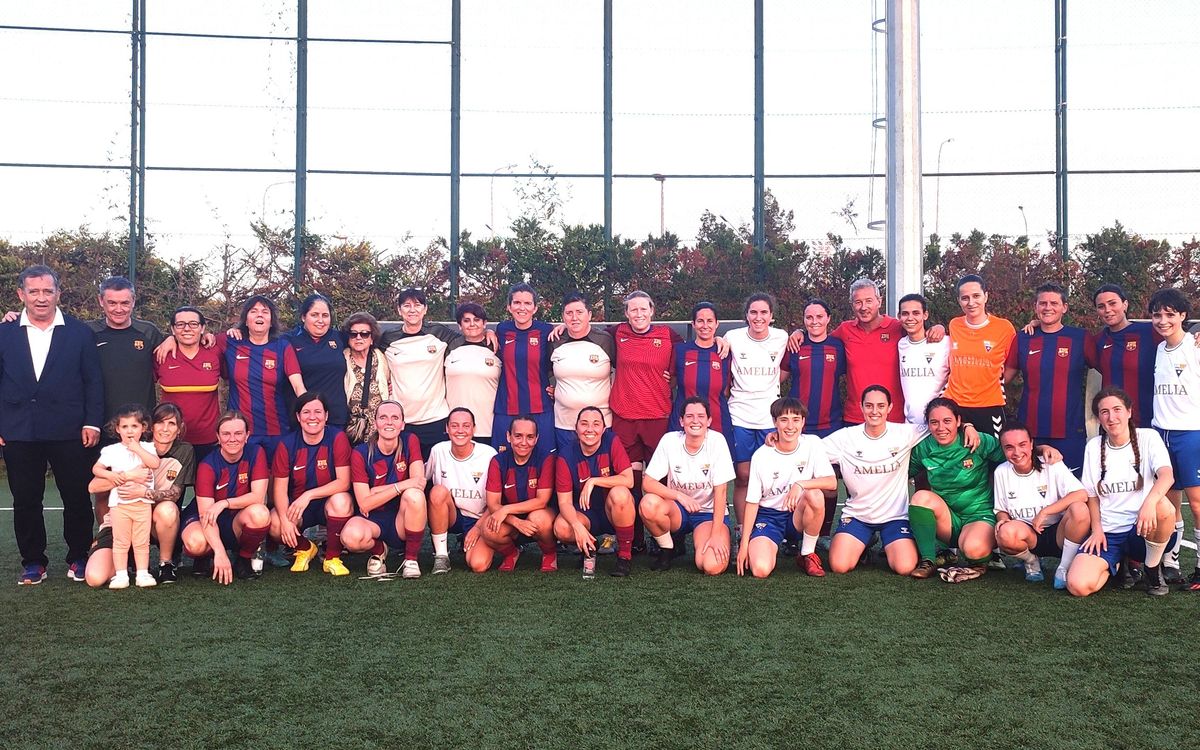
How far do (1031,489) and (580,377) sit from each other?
2290 mm

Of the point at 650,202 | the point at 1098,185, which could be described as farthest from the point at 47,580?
the point at 1098,185

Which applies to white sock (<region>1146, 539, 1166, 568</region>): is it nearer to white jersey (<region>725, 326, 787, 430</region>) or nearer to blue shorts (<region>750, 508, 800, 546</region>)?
blue shorts (<region>750, 508, 800, 546</region>)

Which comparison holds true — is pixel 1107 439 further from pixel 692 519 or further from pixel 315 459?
pixel 315 459

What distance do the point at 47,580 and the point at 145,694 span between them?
2132 millimetres

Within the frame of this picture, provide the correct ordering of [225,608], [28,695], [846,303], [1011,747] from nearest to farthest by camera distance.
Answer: [1011,747] → [28,695] → [225,608] → [846,303]

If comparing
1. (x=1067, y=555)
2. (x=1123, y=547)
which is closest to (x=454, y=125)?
(x=1067, y=555)

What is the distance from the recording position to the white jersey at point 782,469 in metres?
4.94

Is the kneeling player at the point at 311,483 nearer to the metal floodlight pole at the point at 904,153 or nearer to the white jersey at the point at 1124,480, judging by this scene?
the white jersey at the point at 1124,480

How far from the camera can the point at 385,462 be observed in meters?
5.00

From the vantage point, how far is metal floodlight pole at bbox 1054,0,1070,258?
34.9 feet

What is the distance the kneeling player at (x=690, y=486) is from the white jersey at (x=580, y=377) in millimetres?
541

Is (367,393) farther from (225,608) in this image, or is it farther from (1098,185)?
(1098,185)

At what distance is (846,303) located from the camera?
10.6 m

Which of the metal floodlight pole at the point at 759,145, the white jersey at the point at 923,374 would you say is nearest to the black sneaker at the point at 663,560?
the white jersey at the point at 923,374
